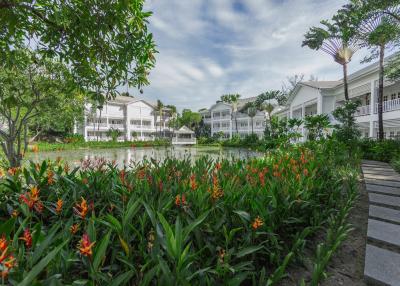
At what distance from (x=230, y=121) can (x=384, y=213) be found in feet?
174

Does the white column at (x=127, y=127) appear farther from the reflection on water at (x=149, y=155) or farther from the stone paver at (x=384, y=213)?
the stone paver at (x=384, y=213)

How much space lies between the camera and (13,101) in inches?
114

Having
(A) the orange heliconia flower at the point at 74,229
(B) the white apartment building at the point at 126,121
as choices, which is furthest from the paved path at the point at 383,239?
(B) the white apartment building at the point at 126,121

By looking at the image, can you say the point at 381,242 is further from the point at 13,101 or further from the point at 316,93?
the point at 316,93

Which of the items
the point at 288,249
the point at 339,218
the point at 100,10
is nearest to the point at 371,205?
the point at 339,218

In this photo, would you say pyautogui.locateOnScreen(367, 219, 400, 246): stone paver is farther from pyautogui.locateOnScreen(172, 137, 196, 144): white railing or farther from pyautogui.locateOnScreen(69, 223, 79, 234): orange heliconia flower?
pyautogui.locateOnScreen(172, 137, 196, 144): white railing

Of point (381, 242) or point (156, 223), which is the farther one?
point (381, 242)

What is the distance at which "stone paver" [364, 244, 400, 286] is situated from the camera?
2.07m

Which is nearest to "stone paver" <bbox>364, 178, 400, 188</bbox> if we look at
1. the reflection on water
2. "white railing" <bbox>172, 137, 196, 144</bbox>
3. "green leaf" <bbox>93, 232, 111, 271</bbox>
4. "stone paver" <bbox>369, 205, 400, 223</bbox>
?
"stone paver" <bbox>369, 205, 400, 223</bbox>

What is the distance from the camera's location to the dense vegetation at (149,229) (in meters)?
→ 1.29

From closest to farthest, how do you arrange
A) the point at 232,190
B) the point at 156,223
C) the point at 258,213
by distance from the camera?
the point at 156,223 < the point at 258,213 < the point at 232,190

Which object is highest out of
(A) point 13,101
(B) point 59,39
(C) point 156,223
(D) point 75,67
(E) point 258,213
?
(B) point 59,39

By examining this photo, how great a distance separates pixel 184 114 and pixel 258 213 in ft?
208

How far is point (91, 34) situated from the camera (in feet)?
9.84
